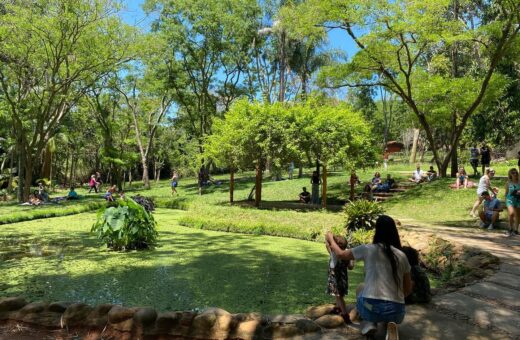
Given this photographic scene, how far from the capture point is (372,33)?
16.9 meters

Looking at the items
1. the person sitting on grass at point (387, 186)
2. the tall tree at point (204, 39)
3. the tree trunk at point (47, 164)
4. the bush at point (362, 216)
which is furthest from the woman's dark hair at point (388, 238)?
the tree trunk at point (47, 164)

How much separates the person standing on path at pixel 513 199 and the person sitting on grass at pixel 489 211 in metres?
1.23

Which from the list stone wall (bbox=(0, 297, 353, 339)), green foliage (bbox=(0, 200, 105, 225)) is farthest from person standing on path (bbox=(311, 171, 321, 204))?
stone wall (bbox=(0, 297, 353, 339))

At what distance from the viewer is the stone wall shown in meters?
4.24

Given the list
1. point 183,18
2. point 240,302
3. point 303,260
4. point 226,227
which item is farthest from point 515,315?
point 183,18

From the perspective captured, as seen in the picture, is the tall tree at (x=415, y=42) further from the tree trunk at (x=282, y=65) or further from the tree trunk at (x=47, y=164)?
the tree trunk at (x=47, y=164)

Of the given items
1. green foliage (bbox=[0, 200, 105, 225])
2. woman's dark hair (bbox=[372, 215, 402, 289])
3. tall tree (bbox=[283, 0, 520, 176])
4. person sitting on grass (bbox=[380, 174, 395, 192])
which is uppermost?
tall tree (bbox=[283, 0, 520, 176])

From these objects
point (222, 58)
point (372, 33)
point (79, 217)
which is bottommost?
point (79, 217)

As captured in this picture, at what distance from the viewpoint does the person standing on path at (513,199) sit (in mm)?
9406

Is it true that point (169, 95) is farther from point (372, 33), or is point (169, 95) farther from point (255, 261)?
point (255, 261)

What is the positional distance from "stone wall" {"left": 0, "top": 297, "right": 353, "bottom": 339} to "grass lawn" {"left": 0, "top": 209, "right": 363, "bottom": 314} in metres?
0.65

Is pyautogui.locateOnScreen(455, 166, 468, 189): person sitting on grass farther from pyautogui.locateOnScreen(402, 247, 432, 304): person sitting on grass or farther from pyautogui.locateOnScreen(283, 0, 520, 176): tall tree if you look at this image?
pyautogui.locateOnScreen(402, 247, 432, 304): person sitting on grass

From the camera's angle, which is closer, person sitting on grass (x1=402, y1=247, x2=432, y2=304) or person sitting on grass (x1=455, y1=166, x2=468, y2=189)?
person sitting on grass (x1=402, y1=247, x2=432, y2=304)

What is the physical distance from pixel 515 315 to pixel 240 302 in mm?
3112
